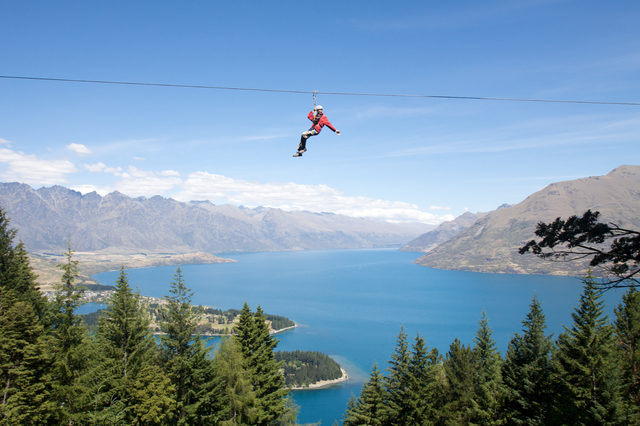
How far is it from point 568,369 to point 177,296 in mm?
20129

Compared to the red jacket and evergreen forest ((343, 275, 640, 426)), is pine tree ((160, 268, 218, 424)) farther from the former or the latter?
evergreen forest ((343, 275, 640, 426))

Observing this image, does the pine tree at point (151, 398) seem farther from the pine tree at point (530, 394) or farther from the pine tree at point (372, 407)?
the pine tree at point (530, 394)

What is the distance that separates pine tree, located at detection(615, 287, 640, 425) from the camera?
54.1 ft

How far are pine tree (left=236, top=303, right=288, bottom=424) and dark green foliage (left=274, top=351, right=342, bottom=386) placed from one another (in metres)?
71.3

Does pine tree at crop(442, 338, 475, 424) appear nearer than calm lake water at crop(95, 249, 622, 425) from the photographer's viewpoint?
Yes

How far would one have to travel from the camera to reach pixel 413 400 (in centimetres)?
2150

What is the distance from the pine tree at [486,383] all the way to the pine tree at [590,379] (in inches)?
139

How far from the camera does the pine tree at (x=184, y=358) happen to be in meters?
17.4

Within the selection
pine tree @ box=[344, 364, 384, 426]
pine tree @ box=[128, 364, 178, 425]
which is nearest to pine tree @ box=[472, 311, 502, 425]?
pine tree @ box=[344, 364, 384, 426]

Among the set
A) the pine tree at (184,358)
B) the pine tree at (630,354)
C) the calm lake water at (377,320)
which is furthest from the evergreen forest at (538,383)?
the calm lake water at (377,320)

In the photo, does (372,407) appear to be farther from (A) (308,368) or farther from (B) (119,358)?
(A) (308,368)

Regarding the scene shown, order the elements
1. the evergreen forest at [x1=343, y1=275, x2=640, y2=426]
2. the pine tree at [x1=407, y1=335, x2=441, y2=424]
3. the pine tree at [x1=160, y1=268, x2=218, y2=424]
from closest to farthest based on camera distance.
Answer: the evergreen forest at [x1=343, y1=275, x2=640, y2=426] → the pine tree at [x1=160, y1=268, x2=218, y2=424] → the pine tree at [x1=407, y1=335, x2=441, y2=424]

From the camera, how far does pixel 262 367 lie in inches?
813

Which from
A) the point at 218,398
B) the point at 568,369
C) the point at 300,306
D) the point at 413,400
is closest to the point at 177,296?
the point at 218,398
